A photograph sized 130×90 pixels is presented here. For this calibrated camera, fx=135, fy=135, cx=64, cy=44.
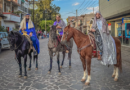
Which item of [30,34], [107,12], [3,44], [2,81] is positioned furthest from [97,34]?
[107,12]

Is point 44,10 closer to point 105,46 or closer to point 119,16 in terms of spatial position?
point 119,16

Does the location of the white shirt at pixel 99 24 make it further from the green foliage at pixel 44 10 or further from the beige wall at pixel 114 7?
the green foliage at pixel 44 10

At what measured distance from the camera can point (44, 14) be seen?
68.2m

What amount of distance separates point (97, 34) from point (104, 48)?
632 millimetres

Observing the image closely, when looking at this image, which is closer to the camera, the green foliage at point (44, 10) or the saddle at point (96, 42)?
the saddle at point (96, 42)

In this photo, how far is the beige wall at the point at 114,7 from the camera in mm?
12777

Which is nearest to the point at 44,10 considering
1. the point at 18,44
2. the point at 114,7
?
the point at 114,7

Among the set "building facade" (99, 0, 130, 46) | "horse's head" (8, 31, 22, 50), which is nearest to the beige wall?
"building facade" (99, 0, 130, 46)

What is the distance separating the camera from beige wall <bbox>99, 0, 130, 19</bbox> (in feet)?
41.9

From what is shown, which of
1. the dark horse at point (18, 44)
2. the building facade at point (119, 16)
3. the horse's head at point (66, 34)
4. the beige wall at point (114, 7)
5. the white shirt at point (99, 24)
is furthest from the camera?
the building facade at point (119, 16)

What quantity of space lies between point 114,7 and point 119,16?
1.74 meters

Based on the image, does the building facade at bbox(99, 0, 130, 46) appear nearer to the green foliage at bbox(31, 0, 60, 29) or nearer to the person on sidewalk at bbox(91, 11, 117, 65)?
the person on sidewalk at bbox(91, 11, 117, 65)

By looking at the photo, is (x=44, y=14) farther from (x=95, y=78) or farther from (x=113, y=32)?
(x=95, y=78)

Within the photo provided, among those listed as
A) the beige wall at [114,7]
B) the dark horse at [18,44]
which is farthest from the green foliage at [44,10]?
the dark horse at [18,44]
